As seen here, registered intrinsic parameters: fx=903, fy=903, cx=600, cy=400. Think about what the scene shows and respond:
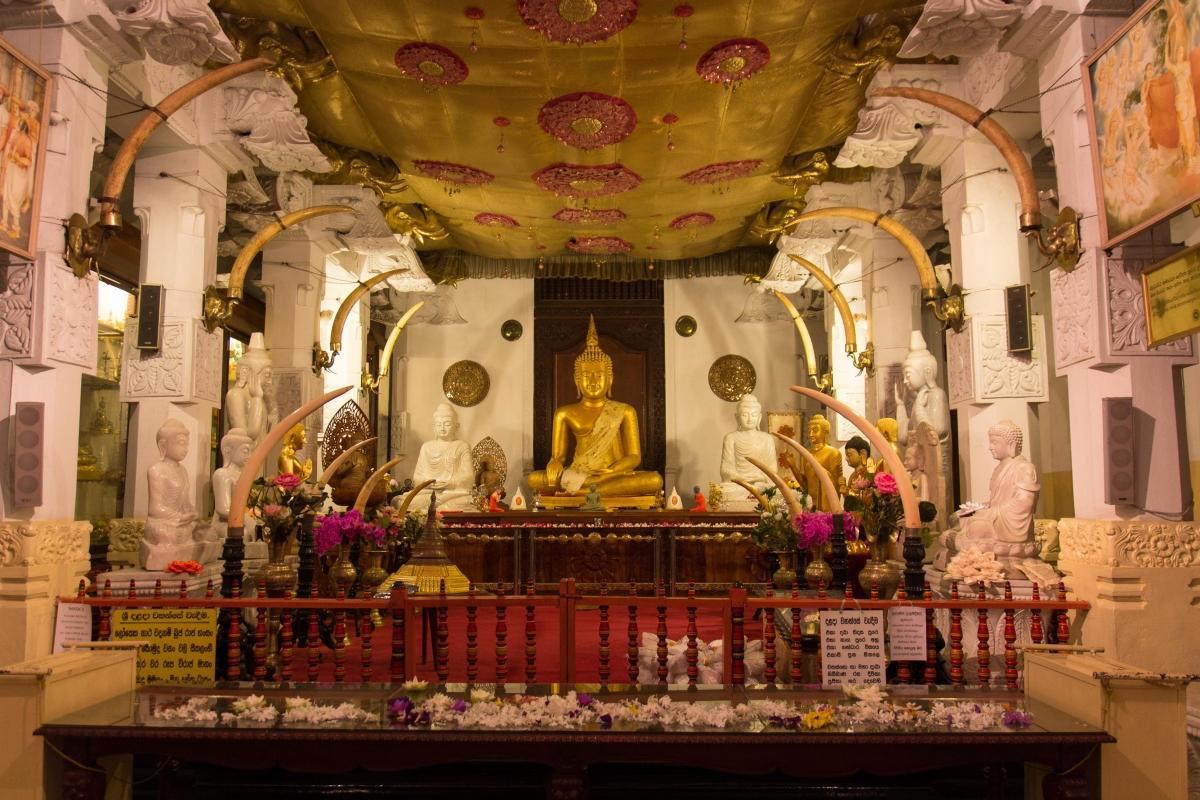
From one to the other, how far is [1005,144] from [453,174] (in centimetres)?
530

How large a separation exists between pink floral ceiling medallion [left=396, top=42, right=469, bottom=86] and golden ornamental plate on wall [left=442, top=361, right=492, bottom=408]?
697cm

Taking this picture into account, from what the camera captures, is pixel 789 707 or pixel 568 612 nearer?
pixel 789 707

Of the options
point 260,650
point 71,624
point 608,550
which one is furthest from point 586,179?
point 71,624

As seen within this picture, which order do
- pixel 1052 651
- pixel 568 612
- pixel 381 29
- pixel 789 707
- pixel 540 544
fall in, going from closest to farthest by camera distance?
pixel 789 707 → pixel 1052 651 → pixel 568 612 → pixel 381 29 → pixel 540 544

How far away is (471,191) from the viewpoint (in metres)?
9.34

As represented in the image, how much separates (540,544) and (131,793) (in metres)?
5.19

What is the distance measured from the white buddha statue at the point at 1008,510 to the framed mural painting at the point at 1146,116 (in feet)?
4.07

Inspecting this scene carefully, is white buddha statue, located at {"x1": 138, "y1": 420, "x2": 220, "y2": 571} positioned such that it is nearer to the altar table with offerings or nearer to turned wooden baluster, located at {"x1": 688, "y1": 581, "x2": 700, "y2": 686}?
the altar table with offerings

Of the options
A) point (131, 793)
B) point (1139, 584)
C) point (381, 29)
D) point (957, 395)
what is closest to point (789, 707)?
point (1139, 584)

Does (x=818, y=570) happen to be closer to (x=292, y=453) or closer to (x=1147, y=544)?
(x=1147, y=544)

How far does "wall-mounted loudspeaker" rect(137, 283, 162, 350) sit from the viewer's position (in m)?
5.95

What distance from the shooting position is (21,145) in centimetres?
419

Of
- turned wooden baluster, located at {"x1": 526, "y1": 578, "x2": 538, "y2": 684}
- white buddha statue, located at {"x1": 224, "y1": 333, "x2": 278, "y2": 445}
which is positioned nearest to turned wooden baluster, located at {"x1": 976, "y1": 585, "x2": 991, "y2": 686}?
turned wooden baluster, located at {"x1": 526, "y1": 578, "x2": 538, "y2": 684}

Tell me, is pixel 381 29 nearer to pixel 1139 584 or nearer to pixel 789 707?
pixel 789 707
